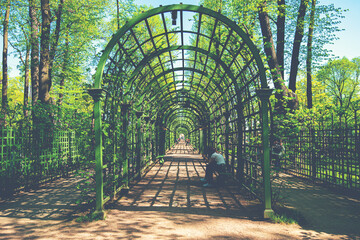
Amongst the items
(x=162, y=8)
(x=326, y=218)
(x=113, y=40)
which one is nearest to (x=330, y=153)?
(x=326, y=218)

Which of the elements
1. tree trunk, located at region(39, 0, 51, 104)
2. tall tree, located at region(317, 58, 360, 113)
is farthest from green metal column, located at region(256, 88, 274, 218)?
tall tree, located at region(317, 58, 360, 113)

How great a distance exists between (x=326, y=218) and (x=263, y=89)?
2.66m

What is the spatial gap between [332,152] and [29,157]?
8.50 meters

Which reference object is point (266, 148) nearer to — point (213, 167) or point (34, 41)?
point (213, 167)

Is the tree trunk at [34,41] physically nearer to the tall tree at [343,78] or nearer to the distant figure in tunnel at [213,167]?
the distant figure in tunnel at [213,167]

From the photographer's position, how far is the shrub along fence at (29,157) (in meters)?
6.46

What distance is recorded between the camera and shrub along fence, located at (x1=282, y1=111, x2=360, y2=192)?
6.22 meters

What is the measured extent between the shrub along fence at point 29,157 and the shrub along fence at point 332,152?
6.28 meters

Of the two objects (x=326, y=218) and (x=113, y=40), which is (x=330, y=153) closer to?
(x=326, y=218)

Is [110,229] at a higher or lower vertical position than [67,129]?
lower

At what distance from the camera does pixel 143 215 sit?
4902 millimetres

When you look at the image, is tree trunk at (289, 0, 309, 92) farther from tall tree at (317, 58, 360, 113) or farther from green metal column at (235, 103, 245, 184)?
tall tree at (317, 58, 360, 113)

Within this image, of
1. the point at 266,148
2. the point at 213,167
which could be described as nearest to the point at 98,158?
the point at 266,148

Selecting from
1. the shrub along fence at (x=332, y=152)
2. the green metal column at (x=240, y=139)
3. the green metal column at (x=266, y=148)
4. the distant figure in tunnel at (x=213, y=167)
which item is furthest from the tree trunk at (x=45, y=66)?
the shrub along fence at (x=332, y=152)
